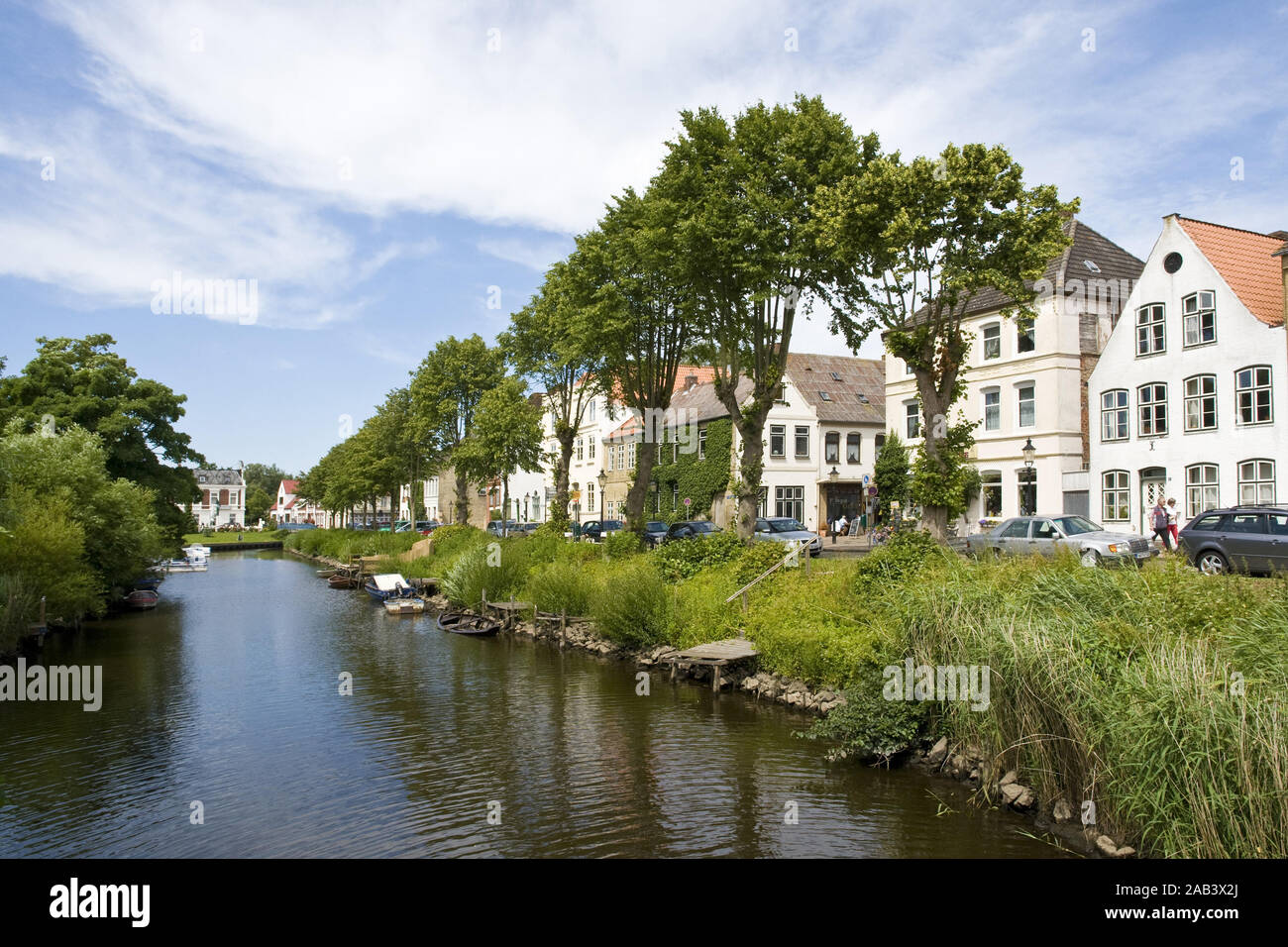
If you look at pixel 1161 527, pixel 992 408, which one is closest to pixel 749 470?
pixel 1161 527

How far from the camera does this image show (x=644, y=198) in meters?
27.0

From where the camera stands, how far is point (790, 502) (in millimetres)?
49281

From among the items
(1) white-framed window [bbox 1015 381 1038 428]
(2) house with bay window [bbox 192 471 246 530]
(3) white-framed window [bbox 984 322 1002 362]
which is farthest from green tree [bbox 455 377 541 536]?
(2) house with bay window [bbox 192 471 246 530]

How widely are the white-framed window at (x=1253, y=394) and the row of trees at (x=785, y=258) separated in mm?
13242

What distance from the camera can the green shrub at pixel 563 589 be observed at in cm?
2692

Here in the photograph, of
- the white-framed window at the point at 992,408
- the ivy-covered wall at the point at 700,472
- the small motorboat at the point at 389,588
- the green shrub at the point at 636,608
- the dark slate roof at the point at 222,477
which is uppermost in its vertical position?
the dark slate roof at the point at 222,477

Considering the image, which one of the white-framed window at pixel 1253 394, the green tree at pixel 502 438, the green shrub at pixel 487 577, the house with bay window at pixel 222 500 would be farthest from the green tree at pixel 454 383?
the house with bay window at pixel 222 500

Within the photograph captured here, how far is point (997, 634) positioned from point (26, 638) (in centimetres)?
2641

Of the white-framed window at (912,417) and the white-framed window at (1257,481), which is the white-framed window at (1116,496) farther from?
the white-framed window at (912,417)

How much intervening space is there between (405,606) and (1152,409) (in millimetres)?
31913
